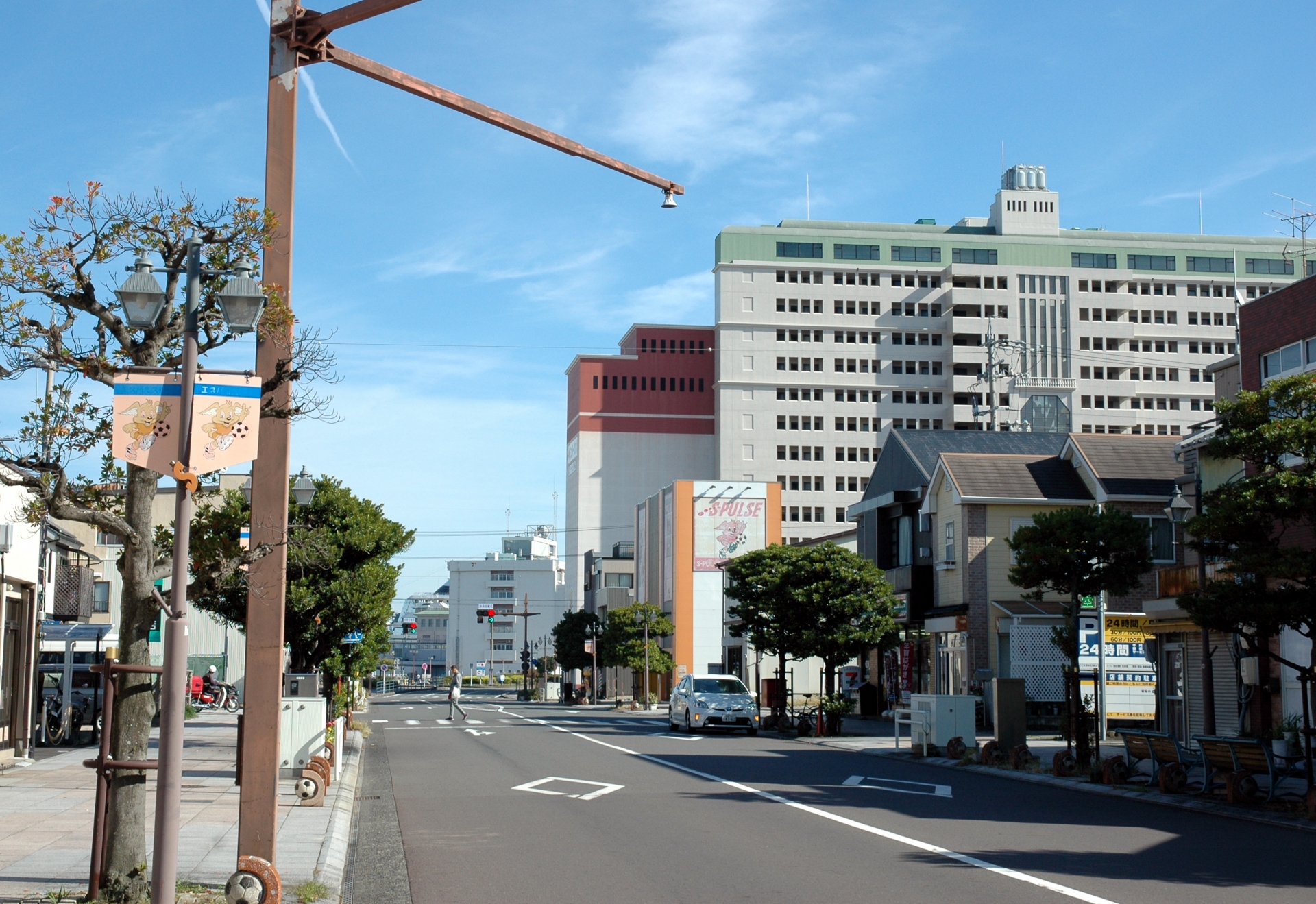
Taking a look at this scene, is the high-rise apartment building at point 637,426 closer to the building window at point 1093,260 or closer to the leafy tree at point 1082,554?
the building window at point 1093,260

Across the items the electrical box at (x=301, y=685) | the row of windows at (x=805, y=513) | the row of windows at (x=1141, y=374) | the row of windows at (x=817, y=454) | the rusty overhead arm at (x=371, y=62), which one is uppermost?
the row of windows at (x=1141, y=374)

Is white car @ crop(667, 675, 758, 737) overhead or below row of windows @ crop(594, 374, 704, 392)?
below

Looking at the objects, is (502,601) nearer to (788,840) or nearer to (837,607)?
(837,607)

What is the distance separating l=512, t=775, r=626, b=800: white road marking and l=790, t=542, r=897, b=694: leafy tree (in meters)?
16.8

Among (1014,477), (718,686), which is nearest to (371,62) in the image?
(718,686)

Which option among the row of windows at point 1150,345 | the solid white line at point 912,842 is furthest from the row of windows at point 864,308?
the solid white line at point 912,842

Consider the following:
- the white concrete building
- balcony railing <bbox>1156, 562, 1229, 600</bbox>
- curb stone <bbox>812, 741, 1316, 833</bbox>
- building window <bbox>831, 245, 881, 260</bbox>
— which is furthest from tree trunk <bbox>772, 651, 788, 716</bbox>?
the white concrete building

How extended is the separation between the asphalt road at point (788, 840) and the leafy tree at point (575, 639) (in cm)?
6202

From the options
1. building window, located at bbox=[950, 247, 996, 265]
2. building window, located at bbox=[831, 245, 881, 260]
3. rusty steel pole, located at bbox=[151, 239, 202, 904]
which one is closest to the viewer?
rusty steel pole, located at bbox=[151, 239, 202, 904]

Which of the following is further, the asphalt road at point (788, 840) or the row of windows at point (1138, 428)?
the row of windows at point (1138, 428)

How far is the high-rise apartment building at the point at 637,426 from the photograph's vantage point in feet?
404

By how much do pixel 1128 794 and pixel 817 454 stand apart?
322ft

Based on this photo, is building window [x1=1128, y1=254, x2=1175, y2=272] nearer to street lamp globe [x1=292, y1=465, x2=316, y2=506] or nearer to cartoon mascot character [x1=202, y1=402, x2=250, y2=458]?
street lamp globe [x1=292, y1=465, x2=316, y2=506]

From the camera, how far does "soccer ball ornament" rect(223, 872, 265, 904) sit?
8938 millimetres
